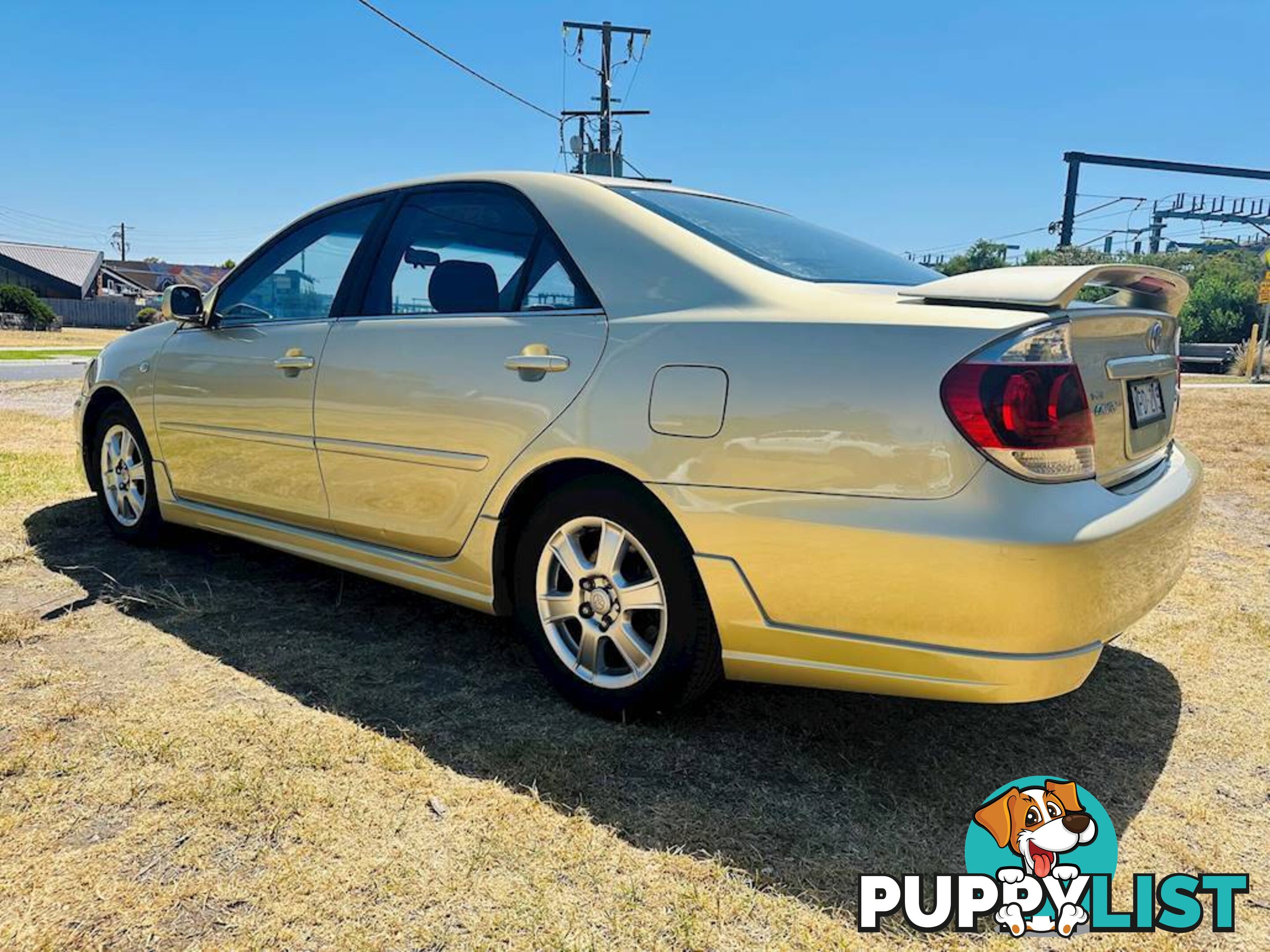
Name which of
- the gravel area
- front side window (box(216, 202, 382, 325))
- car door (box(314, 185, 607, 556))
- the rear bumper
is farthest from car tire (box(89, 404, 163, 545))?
the gravel area

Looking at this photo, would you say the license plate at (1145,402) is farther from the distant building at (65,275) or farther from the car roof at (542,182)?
the distant building at (65,275)

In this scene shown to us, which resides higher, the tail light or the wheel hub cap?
the tail light

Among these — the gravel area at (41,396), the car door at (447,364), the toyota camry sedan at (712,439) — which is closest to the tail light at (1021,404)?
the toyota camry sedan at (712,439)

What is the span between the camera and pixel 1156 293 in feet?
9.20

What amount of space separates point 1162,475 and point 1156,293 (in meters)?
0.65

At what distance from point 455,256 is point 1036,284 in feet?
6.15

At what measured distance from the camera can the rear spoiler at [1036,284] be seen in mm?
2080

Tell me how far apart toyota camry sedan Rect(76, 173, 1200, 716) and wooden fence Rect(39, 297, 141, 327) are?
58341 mm

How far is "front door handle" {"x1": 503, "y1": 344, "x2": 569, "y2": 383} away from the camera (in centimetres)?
261

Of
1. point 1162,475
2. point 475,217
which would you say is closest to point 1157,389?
point 1162,475

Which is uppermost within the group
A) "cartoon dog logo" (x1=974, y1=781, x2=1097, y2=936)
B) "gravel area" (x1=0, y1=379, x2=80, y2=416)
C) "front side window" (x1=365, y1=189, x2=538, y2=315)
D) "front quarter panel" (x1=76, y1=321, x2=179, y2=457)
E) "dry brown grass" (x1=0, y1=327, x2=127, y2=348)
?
"front side window" (x1=365, y1=189, x2=538, y2=315)

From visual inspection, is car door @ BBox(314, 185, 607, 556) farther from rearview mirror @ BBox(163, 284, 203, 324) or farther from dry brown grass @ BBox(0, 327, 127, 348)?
dry brown grass @ BBox(0, 327, 127, 348)

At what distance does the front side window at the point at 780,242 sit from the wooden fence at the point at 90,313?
→ 193 ft

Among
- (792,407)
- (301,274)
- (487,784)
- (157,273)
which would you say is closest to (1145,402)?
(792,407)
